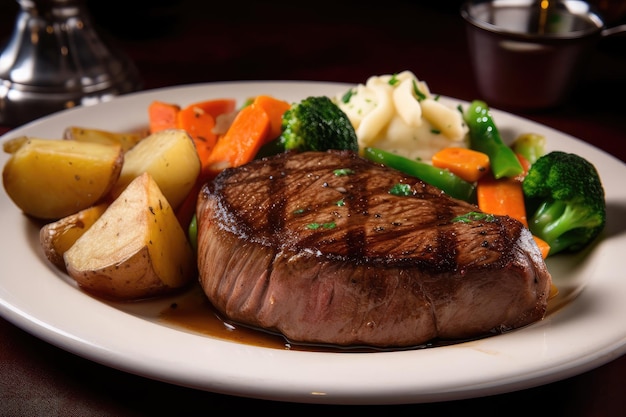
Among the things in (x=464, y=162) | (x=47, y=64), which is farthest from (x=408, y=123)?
(x=47, y=64)

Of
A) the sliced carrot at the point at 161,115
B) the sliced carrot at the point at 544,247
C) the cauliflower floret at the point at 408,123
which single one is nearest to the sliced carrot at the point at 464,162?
the cauliflower floret at the point at 408,123

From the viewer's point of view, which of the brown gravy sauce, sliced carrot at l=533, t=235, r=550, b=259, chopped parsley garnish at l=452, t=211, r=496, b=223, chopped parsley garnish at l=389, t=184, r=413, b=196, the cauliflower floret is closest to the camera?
the brown gravy sauce

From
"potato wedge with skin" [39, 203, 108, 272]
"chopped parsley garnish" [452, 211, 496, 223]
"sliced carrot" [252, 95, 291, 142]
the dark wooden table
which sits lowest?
the dark wooden table

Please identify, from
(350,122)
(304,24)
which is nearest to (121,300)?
(350,122)

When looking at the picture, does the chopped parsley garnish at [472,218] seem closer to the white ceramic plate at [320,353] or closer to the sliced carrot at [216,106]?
the white ceramic plate at [320,353]

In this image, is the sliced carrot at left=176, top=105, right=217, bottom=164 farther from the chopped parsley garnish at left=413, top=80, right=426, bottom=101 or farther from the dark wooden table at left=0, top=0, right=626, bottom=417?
the dark wooden table at left=0, top=0, right=626, bottom=417

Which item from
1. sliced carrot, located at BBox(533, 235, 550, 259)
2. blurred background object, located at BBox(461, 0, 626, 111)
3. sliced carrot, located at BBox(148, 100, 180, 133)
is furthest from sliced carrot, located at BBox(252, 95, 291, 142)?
blurred background object, located at BBox(461, 0, 626, 111)

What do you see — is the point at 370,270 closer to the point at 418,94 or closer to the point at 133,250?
the point at 133,250

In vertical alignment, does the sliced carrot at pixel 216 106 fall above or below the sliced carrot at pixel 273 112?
below
